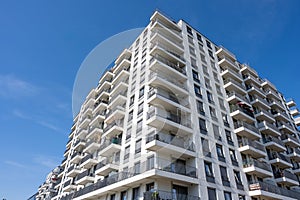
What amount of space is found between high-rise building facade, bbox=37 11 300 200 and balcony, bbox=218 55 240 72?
0.64 feet

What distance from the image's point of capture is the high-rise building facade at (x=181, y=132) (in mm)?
19812

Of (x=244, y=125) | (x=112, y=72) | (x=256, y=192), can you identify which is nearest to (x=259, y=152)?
A: (x=244, y=125)

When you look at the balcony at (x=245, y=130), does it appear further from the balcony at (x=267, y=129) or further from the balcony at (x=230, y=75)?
the balcony at (x=230, y=75)

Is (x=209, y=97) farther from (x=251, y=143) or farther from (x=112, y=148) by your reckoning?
(x=112, y=148)

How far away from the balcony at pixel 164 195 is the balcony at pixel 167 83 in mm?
11141

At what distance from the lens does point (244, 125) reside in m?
28.8

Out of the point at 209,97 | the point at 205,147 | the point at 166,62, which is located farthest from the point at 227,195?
the point at 166,62

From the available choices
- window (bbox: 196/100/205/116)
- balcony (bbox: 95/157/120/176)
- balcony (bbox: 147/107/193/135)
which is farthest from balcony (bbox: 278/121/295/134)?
balcony (bbox: 95/157/120/176)

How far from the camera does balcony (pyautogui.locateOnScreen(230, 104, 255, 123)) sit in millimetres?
29531

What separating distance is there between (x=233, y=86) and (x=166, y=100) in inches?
592

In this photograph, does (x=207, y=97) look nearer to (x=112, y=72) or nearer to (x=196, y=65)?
(x=196, y=65)

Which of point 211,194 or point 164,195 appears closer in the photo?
point 164,195

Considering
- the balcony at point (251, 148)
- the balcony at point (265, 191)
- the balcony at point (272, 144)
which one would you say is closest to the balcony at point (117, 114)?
the balcony at point (251, 148)

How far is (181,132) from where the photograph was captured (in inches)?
872
